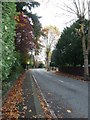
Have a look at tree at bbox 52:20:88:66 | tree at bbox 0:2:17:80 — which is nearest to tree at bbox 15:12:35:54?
tree at bbox 52:20:88:66

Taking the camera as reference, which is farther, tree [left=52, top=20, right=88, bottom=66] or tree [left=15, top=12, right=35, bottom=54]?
tree [left=52, top=20, right=88, bottom=66]

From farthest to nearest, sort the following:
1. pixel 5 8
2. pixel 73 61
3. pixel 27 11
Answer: pixel 73 61 → pixel 27 11 → pixel 5 8

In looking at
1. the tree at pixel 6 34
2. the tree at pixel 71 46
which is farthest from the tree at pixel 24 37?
the tree at pixel 6 34

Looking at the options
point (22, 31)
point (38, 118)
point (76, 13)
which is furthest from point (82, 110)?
point (76, 13)

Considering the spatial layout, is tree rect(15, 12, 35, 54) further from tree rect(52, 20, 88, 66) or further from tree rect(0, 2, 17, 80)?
tree rect(0, 2, 17, 80)

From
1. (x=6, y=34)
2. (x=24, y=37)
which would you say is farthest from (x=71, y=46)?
(x=6, y=34)

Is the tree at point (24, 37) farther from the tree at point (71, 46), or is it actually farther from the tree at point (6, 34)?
the tree at point (6, 34)

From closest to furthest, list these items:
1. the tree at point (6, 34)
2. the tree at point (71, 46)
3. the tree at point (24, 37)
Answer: the tree at point (6, 34) < the tree at point (24, 37) < the tree at point (71, 46)

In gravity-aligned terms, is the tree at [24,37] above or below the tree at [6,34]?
above

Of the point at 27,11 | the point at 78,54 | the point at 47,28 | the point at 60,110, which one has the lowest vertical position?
the point at 60,110

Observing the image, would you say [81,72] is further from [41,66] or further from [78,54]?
[41,66]

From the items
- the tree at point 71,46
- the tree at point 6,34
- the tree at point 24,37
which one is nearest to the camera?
the tree at point 6,34

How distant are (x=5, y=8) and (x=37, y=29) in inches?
1048

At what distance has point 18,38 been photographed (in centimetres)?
3334
